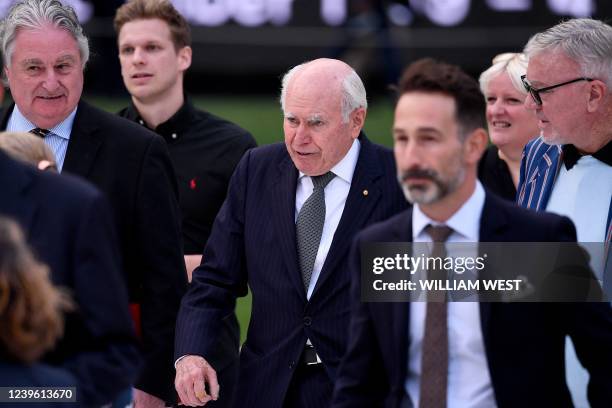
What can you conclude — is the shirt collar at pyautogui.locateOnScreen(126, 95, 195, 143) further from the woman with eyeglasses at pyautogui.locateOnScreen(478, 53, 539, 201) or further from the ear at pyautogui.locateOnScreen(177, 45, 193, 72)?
the woman with eyeglasses at pyautogui.locateOnScreen(478, 53, 539, 201)

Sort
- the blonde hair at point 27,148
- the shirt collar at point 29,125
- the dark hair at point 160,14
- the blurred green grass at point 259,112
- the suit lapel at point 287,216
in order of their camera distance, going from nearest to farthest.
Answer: the blonde hair at point 27,148, the suit lapel at point 287,216, the shirt collar at point 29,125, the dark hair at point 160,14, the blurred green grass at point 259,112

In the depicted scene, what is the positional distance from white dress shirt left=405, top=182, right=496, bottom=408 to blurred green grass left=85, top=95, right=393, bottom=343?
12.5 metres

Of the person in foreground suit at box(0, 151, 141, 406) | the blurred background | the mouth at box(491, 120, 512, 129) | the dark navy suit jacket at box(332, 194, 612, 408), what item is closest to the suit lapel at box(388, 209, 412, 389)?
the dark navy suit jacket at box(332, 194, 612, 408)

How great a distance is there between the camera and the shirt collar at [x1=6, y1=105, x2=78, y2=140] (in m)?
6.32

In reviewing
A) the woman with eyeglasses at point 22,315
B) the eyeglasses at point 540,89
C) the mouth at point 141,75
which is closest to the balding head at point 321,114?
the eyeglasses at point 540,89

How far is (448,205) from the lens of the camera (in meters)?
4.85

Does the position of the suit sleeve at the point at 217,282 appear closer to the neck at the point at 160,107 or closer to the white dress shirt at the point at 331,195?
the white dress shirt at the point at 331,195

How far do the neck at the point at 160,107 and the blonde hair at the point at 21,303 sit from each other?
Result: 4.11m

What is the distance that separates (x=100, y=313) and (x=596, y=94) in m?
2.63

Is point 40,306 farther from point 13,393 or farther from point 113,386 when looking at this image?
point 113,386

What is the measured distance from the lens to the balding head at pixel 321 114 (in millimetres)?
6223

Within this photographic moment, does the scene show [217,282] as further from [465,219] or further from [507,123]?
[507,123]

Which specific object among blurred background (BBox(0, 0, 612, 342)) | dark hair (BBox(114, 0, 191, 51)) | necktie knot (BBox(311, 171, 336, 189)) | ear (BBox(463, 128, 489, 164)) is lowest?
ear (BBox(463, 128, 489, 164))

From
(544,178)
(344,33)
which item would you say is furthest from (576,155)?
Result: (344,33)
